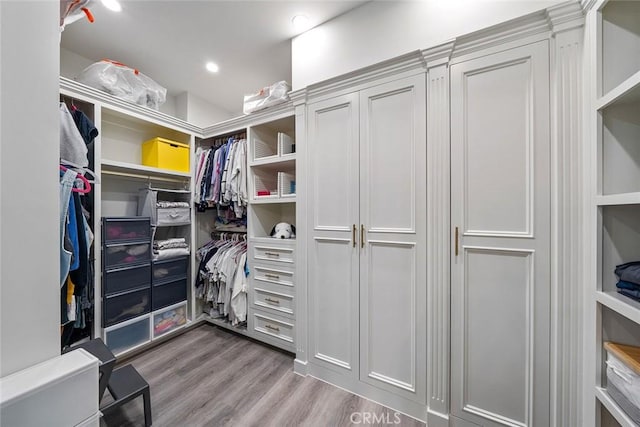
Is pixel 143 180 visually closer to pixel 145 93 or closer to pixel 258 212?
pixel 145 93

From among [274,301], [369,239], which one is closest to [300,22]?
[369,239]

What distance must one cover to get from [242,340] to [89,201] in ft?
5.93

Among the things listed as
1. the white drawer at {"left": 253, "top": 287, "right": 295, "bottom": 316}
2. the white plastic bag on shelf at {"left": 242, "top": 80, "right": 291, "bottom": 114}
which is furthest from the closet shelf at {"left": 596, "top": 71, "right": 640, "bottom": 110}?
the white drawer at {"left": 253, "top": 287, "right": 295, "bottom": 316}

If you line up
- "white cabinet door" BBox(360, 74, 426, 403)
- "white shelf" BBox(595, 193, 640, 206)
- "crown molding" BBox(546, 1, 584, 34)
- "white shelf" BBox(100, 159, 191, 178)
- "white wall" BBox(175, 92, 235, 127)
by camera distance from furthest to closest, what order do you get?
"white wall" BBox(175, 92, 235, 127)
"white shelf" BBox(100, 159, 191, 178)
"white cabinet door" BBox(360, 74, 426, 403)
"crown molding" BBox(546, 1, 584, 34)
"white shelf" BBox(595, 193, 640, 206)

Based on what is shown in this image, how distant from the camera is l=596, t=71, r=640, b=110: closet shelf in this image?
2.62 ft

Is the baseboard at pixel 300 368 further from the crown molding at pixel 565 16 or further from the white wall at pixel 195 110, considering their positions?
the white wall at pixel 195 110

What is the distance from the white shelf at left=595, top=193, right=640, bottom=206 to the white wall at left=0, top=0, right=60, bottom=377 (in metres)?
1.76

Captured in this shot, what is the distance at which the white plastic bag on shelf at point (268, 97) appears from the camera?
2051 millimetres

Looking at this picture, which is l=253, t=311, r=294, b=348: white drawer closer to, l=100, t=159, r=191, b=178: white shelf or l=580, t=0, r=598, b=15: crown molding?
l=100, t=159, r=191, b=178: white shelf

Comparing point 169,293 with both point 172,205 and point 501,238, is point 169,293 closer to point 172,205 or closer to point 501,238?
point 172,205

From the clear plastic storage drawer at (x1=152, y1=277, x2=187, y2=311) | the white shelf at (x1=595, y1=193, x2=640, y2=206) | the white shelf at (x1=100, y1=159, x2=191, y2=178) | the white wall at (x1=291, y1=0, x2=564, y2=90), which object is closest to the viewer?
the white shelf at (x1=595, y1=193, x2=640, y2=206)

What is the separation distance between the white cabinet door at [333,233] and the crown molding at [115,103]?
5.03 ft

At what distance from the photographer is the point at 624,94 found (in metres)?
0.86

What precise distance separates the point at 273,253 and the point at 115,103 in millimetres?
1838
